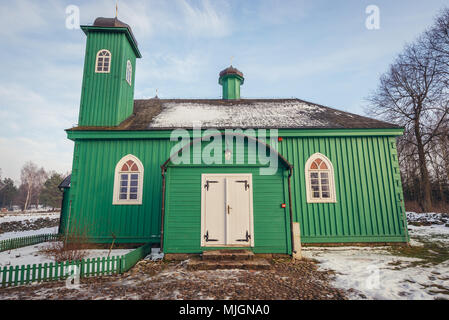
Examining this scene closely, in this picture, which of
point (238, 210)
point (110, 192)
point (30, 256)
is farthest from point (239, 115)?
point (30, 256)

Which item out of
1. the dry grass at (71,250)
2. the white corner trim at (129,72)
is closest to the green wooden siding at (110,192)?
the dry grass at (71,250)

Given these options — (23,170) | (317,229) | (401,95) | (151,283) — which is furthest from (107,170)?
(23,170)

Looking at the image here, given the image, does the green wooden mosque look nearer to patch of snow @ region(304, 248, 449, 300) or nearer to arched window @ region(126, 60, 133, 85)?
arched window @ region(126, 60, 133, 85)

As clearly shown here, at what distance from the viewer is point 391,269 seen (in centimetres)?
617

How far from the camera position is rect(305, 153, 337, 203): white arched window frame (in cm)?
936

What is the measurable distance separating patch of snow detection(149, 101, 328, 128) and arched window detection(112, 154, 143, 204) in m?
1.83

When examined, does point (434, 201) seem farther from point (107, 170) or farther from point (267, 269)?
point (107, 170)

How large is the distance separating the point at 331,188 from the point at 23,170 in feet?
261

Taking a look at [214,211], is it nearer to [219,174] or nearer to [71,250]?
[219,174]

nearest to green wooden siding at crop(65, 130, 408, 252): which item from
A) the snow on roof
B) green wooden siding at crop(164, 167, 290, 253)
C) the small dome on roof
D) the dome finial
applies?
the snow on roof

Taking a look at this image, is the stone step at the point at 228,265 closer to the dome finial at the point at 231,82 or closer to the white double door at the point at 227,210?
the white double door at the point at 227,210

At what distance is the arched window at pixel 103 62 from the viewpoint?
36.3 ft

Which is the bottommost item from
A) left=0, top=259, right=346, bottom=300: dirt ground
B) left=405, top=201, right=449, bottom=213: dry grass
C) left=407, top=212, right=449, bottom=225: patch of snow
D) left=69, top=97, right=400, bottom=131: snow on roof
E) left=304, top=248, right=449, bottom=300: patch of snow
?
left=0, top=259, right=346, bottom=300: dirt ground

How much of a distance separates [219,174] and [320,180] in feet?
14.6
